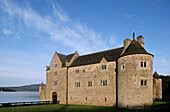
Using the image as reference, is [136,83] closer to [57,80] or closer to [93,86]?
[93,86]

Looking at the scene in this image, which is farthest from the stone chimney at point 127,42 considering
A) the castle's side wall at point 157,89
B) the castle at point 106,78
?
the castle's side wall at point 157,89

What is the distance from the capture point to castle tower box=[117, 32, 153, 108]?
26812 millimetres

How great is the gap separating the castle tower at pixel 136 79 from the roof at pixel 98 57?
16.5 feet

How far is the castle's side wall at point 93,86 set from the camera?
108 feet

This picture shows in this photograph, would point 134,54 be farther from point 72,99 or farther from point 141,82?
point 72,99

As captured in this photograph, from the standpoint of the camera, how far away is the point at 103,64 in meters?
35.1

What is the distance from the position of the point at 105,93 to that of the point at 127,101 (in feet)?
22.6

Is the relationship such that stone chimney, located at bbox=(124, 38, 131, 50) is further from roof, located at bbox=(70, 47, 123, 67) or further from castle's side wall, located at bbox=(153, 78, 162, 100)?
castle's side wall, located at bbox=(153, 78, 162, 100)

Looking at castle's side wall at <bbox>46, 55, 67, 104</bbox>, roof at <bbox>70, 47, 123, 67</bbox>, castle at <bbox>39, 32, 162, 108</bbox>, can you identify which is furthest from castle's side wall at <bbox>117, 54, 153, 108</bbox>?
castle's side wall at <bbox>46, 55, 67, 104</bbox>

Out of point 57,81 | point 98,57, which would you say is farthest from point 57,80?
point 98,57

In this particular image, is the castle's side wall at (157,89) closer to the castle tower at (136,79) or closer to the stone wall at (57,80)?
the castle tower at (136,79)

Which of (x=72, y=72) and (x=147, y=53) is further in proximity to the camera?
(x=72, y=72)

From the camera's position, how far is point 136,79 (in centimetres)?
2738

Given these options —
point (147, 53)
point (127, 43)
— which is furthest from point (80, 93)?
point (147, 53)
